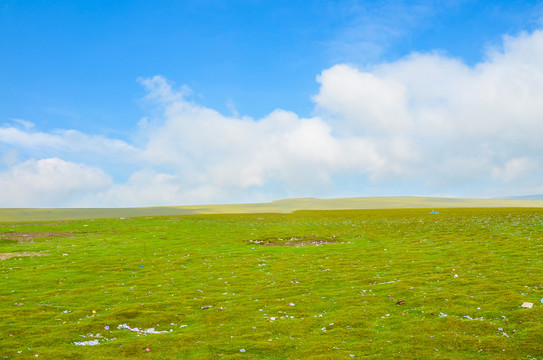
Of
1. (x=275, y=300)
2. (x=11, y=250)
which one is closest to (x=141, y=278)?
(x=275, y=300)

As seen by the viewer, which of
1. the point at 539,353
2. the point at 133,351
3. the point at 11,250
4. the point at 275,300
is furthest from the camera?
the point at 11,250

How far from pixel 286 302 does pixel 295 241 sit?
30086mm

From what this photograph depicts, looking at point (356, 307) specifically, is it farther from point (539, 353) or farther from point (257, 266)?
point (257, 266)

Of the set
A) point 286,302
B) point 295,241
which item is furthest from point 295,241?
point 286,302

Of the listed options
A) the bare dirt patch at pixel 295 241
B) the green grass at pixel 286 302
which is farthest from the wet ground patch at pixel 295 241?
the green grass at pixel 286 302

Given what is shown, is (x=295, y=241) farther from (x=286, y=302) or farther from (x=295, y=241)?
(x=286, y=302)

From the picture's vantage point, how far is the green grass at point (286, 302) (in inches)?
529

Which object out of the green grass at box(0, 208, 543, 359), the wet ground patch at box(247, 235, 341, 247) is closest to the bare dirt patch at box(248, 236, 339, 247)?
the wet ground patch at box(247, 235, 341, 247)

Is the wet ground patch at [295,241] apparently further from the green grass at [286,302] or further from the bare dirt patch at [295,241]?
the green grass at [286,302]

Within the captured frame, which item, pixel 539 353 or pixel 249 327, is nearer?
pixel 539 353

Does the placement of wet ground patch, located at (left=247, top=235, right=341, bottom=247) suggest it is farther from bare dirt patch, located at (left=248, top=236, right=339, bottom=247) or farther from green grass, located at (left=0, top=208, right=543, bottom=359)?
green grass, located at (left=0, top=208, right=543, bottom=359)

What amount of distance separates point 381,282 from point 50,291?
841 inches

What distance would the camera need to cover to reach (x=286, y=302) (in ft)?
64.9

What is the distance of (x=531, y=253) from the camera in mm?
30266
